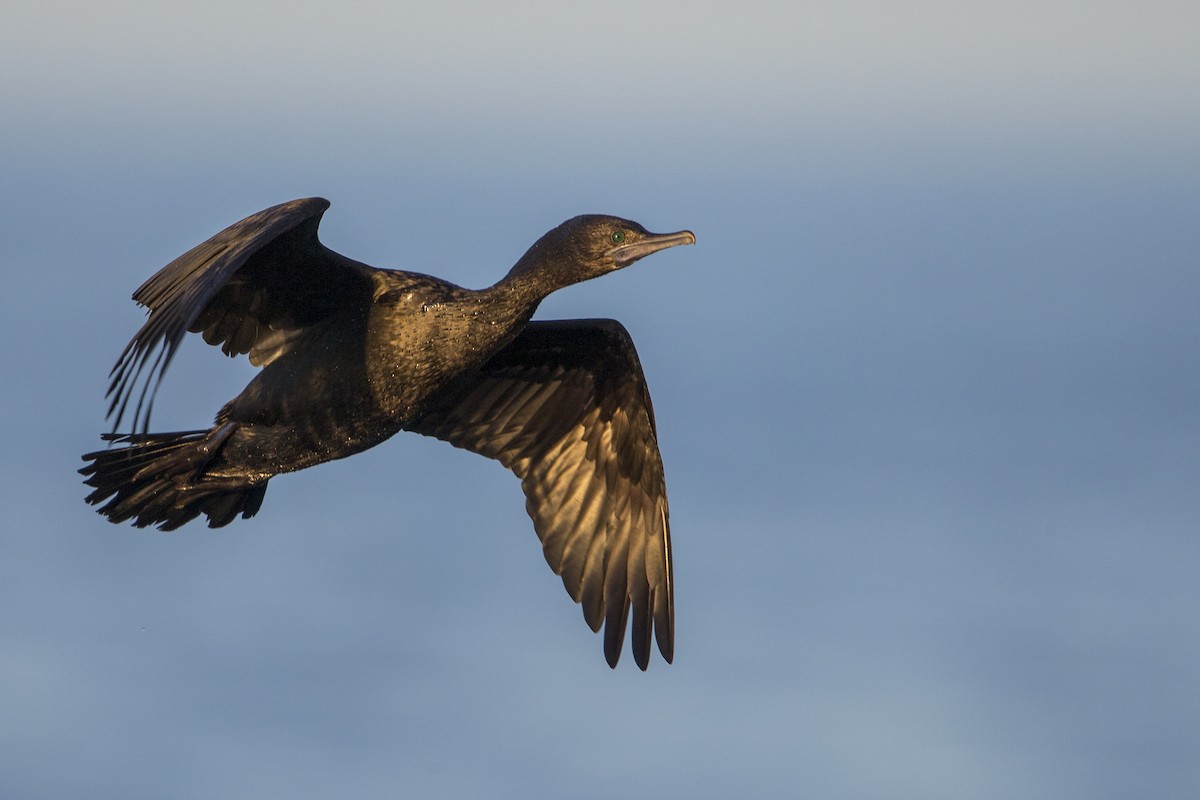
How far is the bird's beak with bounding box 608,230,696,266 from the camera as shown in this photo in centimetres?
958

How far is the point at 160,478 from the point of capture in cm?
1021

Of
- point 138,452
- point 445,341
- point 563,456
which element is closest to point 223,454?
point 138,452

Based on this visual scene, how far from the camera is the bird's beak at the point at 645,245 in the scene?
9.58 metres

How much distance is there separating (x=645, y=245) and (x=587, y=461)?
2147 mm

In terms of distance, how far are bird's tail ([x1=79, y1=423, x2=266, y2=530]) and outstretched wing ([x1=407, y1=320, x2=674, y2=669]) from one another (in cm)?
143

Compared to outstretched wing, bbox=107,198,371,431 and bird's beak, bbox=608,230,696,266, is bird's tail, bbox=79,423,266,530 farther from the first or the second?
bird's beak, bbox=608,230,696,266

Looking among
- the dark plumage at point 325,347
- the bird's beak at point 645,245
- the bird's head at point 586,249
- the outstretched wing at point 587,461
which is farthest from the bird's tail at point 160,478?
the bird's beak at point 645,245

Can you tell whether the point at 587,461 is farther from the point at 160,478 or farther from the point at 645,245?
the point at 160,478

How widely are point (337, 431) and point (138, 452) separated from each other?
119cm

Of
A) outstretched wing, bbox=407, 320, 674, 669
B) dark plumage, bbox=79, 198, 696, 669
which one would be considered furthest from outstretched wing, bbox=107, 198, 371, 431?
outstretched wing, bbox=407, 320, 674, 669

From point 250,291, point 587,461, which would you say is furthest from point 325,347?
point 587,461

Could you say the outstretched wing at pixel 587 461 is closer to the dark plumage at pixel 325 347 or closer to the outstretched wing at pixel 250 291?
the dark plumage at pixel 325 347

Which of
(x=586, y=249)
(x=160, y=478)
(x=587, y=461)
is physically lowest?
(x=160, y=478)

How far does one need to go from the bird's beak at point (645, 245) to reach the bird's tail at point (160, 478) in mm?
2255
